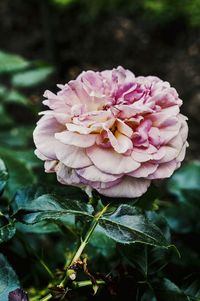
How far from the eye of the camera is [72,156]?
0.54 meters

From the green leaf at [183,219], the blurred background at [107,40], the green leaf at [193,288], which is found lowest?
the green leaf at [193,288]

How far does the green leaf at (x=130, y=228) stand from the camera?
1.64 ft

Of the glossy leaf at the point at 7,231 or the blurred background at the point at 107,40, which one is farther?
the blurred background at the point at 107,40

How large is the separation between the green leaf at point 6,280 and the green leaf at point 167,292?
17cm

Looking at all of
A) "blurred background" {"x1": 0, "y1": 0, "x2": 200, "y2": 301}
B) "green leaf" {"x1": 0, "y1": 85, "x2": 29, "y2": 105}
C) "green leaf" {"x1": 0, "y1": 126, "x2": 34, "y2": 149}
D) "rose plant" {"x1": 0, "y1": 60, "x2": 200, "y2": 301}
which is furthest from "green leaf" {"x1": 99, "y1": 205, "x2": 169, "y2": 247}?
"green leaf" {"x1": 0, "y1": 85, "x2": 29, "y2": 105}

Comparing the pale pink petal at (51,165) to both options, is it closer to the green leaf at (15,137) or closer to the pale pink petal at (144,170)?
the pale pink petal at (144,170)

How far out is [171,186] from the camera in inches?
41.4

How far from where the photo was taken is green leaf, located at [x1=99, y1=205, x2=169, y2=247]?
50 centimetres

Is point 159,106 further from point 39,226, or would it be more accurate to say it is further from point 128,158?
point 39,226

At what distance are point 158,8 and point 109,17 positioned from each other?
1.91 ft

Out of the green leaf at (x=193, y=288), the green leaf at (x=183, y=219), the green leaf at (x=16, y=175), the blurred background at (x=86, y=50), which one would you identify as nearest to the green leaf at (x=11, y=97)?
the blurred background at (x=86, y=50)

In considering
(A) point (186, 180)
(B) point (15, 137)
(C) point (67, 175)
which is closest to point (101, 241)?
(C) point (67, 175)

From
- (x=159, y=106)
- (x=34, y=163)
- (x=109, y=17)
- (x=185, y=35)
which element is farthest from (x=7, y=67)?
(x=109, y=17)

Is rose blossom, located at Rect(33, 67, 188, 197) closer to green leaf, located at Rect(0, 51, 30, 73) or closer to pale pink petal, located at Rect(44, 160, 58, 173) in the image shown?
pale pink petal, located at Rect(44, 160, 58, 173)
